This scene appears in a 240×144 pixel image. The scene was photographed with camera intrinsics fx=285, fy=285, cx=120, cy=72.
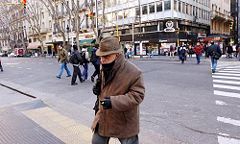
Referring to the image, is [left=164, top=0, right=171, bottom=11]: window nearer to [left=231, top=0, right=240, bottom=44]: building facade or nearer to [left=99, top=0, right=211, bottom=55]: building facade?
[left=99, top=0, right=211, bottom=55]: building facade

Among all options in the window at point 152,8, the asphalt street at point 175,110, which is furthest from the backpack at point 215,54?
the window at point 152,8

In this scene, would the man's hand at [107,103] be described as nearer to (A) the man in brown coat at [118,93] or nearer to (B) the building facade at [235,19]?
(A) the man in brown coat at [118,93]

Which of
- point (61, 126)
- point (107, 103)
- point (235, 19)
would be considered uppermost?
point (235, 19)

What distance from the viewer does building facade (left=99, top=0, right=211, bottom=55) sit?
133 feet

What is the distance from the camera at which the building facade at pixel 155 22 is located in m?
40.5

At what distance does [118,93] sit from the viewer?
281 centimetres

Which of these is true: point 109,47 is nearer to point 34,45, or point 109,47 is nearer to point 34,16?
point 34,16

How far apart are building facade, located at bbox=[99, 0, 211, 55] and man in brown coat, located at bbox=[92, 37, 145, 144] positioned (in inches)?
1486

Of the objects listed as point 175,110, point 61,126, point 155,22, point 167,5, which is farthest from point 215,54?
point 155,22

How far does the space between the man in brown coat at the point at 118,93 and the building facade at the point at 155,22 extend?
37.7m

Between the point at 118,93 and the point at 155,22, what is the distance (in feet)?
132

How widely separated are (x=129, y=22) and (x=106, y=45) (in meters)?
43.8

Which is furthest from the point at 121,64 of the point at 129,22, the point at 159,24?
the point at 129,22

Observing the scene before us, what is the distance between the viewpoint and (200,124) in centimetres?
574
